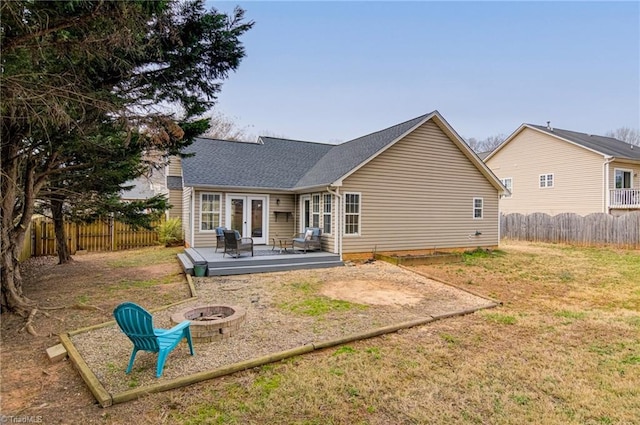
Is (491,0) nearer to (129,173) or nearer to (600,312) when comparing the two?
(600,312)

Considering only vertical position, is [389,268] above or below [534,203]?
below

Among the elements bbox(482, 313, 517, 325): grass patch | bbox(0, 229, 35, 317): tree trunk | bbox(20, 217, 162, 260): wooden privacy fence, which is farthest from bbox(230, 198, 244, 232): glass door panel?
bbox(482, 313, 517, 325): grass patch

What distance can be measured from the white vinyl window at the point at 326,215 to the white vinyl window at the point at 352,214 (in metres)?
0.62

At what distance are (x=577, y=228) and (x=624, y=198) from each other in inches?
143

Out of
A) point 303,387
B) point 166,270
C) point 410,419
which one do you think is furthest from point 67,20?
point 166,270

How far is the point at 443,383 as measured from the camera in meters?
3.63

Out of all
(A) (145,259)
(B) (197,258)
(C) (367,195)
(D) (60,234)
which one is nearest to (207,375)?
(B) (197,258)

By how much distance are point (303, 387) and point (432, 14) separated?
13986 mm

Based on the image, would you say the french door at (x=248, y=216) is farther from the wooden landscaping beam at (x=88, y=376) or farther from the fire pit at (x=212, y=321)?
the wooden landscaping beam at (x=88, y=376)

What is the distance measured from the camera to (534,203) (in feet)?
71.0

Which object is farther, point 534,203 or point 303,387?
point 534,203

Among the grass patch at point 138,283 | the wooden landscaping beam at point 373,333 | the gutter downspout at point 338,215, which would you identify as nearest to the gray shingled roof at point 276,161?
the gutter downspout at point 338,215

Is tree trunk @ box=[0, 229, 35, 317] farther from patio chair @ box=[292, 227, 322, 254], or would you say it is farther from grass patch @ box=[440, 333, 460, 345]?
patio chair @ box=[292, 227, 322, 254]

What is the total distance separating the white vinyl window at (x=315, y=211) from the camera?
12461 millimetres
